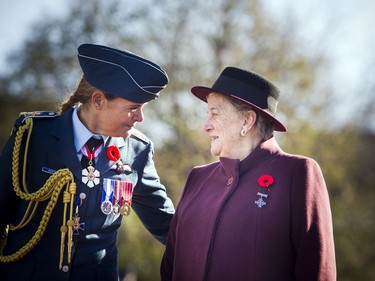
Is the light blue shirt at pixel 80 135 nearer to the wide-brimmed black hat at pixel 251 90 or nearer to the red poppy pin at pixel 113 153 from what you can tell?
the red poppy pin at pixel 113 153

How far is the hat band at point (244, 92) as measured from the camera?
323 centimetres

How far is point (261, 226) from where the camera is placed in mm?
2932

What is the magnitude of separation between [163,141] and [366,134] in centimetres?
652

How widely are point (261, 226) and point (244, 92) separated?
91 cm

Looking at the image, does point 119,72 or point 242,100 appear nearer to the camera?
point 242,100

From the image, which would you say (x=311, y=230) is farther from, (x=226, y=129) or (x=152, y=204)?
(x=152, y=204)

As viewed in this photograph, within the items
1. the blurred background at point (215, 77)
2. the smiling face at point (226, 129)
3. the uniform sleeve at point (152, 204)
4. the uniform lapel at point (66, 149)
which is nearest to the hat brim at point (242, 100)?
the smiling face at point (226, 129)

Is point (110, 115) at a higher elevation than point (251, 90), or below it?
below

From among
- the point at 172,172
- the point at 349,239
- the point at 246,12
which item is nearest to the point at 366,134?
the point at 349,239

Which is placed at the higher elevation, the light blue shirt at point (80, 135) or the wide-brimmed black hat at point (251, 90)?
the wide-brimmed black hat at point (251, 90)

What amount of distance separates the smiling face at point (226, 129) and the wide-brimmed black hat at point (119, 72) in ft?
1.61

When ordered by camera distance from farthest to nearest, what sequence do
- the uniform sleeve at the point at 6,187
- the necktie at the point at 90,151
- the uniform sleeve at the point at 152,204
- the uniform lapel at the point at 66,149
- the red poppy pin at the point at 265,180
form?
the uniform sleeve at the point at 152,204, the necktie at the point at 90,151, the uniform lapel at the point at 66,149, the uniform sleeve at the point at 6,187, the red poppy pin at the point at 265,180

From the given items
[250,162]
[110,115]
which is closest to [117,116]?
[110,115]

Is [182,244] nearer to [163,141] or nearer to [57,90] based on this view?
[163,141]
